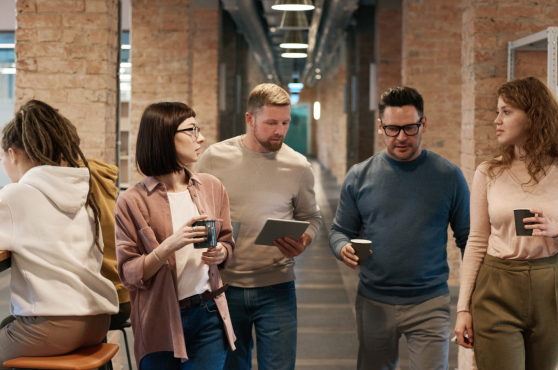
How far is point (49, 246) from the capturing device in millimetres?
2168

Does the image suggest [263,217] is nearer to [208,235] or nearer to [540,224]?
[208,235]

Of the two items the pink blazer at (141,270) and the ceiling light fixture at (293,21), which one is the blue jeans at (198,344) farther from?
the ceiling light fixture at (293,21)


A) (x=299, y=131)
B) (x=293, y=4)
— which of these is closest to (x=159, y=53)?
(x=293, y=4)

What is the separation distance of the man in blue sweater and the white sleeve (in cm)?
127

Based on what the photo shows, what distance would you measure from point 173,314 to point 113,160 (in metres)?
2.06

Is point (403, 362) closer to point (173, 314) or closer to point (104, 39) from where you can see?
point (173, 314)

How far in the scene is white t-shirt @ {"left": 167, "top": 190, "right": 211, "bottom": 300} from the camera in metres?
2.04

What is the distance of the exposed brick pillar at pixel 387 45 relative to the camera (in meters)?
8.92

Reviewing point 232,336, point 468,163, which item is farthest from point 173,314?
point 468,163

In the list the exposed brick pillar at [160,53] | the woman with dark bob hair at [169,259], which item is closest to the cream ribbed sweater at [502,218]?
the woman with dark bob hair at [169,259]

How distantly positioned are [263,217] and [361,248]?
48 cm

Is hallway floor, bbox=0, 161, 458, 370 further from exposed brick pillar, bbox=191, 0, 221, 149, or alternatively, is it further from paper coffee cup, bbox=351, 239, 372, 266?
exposed brick pillar, bbox=191, 0, 221, 149

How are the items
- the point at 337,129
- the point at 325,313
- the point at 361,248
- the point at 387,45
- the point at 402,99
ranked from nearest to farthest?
1. the point at 361,248
2. the point at 402,99
3. the point at 325,313
4. the point at 387,45
5. the point at 337,129

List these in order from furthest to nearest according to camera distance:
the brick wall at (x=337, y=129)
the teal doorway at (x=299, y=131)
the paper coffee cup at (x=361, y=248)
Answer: the teal doorway at (x=299, y=131) < the brick wall at (x=337, y=129) < the paper coffee cup at (x=361, y=248)
